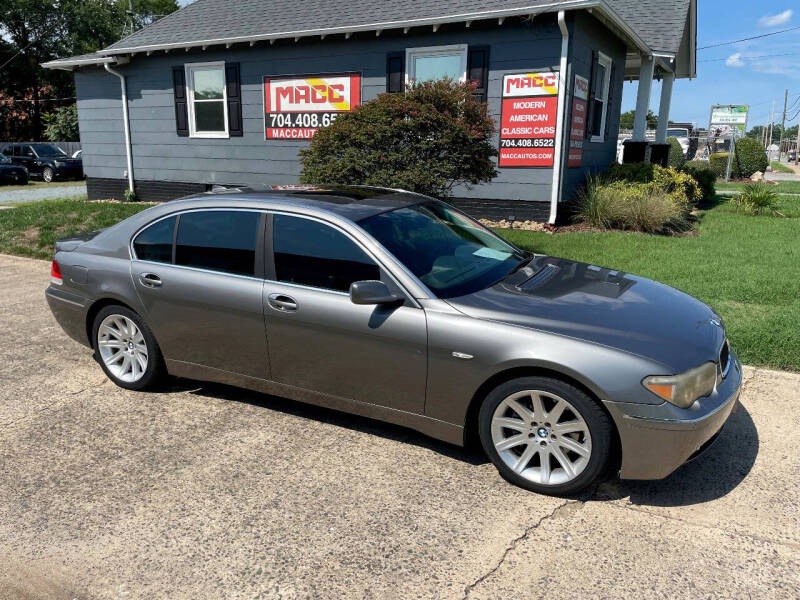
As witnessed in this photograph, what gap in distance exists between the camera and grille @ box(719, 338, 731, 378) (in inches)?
136

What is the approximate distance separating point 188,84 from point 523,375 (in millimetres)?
13441

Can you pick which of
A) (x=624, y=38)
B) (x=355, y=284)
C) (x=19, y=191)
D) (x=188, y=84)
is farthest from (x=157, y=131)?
(x=355, y=284)

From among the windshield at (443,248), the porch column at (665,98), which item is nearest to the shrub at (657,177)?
the porch column at (665,98)

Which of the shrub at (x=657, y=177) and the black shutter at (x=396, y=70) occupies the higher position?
the black shutter at (x=396, y=70)

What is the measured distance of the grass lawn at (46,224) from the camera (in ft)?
33.5

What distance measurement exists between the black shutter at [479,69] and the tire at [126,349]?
822cm

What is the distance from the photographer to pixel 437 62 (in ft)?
38.5

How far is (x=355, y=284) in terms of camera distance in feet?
11.7

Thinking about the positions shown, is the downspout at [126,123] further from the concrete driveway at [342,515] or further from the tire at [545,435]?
the tire at [545,435]

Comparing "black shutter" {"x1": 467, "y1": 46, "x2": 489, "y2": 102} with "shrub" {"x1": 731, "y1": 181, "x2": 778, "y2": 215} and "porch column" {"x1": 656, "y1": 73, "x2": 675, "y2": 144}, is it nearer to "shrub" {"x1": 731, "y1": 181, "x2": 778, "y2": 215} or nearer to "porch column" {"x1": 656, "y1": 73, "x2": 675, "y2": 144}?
"shrub" {"x1": 731, "y1": 181, "x2": 778, "y2": 215}

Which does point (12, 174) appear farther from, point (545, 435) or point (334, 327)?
point (545, 435)

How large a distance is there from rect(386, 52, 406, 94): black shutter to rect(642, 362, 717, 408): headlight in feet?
32.5

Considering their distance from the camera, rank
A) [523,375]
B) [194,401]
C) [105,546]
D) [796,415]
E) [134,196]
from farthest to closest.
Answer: [134,196] → [194,401] → [796,415] → [523,375] → [105,546]

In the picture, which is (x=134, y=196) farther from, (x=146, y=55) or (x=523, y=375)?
(x=523, y=375)
